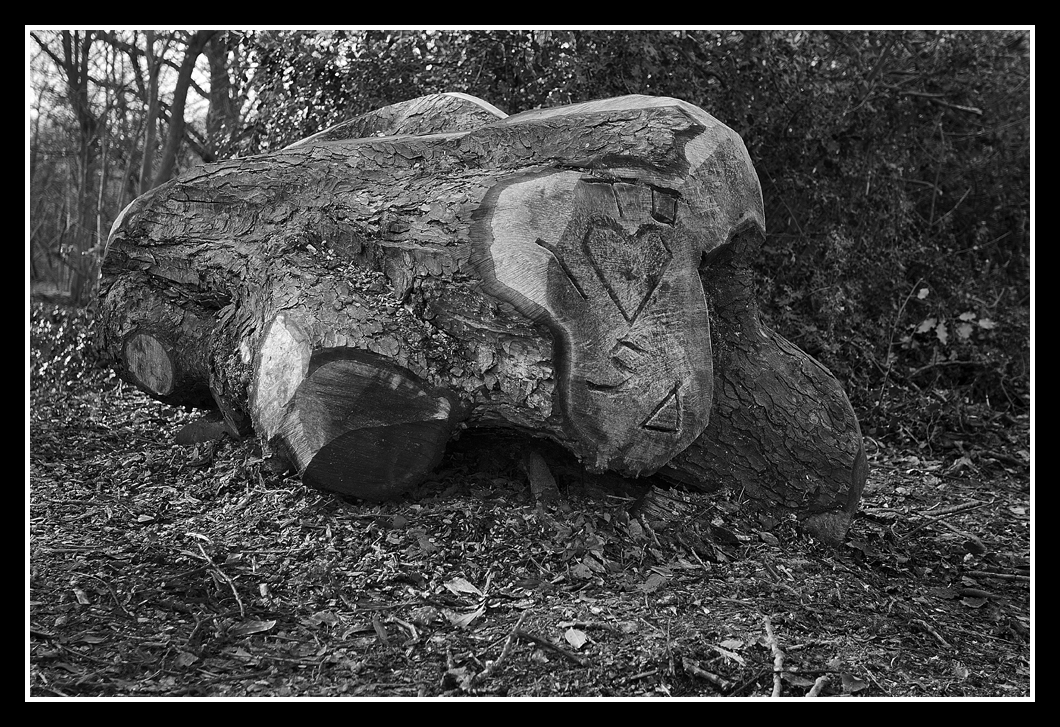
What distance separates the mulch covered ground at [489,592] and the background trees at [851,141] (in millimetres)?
1999

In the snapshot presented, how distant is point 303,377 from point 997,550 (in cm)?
297

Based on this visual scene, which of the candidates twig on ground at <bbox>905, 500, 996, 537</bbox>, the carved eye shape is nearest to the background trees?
twig on ground at <bbox>905, 500, 996, 537</bbox>

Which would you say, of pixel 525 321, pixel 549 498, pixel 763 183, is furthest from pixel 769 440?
pixel 763 183

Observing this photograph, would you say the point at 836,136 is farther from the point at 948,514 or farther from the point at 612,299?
the point at 612,299

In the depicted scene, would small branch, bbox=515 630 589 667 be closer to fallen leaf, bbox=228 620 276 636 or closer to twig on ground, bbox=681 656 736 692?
twig on ground, bbox=681 656 736 692

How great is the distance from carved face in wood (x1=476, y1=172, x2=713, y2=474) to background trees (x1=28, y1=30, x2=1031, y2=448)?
2.64 metres

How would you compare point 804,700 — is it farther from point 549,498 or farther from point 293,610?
point 293,610

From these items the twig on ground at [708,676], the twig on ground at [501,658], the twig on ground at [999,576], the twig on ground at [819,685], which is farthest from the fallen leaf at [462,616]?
the twig on ground at [999,576]

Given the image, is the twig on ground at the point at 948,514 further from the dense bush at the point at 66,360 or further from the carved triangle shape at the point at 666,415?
the dense bush at the point at 66,360

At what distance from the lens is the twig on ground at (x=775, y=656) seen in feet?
8.20

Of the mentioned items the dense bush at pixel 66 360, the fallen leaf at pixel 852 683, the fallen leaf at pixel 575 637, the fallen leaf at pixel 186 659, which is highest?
the dense bush at pixel 66 360

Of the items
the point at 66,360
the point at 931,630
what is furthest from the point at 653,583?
the point at 66,360

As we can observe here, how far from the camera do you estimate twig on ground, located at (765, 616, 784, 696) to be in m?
2.50

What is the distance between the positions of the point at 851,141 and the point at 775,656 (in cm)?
455
